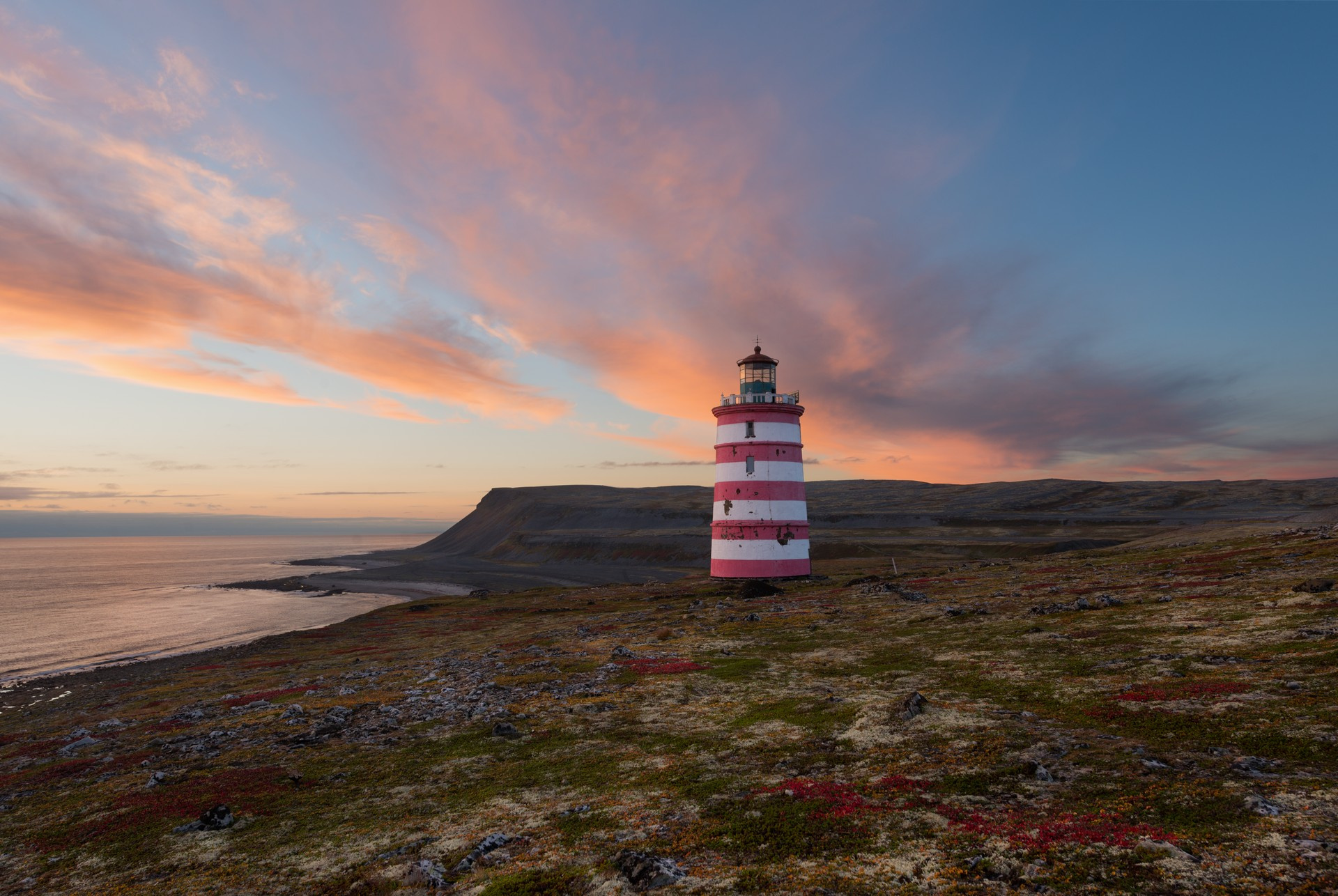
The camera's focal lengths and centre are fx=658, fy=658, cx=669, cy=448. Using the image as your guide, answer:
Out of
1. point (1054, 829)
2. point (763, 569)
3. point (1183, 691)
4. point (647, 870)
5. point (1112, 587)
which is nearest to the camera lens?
point (647, 870)

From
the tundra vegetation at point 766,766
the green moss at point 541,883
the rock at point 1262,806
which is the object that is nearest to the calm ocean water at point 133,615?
the tundra vegetation at point 766,766

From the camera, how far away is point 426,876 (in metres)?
9.68

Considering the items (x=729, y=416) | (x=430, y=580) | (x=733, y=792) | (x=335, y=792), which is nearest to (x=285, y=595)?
(x=430, y=580)

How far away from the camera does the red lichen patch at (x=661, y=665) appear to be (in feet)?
78.8

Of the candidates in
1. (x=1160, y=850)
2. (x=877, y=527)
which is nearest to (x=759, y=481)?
(x=1160, y=850)

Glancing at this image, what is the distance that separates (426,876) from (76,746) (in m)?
19.3

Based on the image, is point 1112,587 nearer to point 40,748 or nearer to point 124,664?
point 40,748

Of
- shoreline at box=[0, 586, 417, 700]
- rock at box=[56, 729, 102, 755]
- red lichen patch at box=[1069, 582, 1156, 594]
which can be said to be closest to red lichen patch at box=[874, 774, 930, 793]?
rock at box=[56, 729, 102, 755]

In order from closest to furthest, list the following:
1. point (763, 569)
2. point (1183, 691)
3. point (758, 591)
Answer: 1. point (1183, 691)
2. point (758, 591)
3. point (763, 569)

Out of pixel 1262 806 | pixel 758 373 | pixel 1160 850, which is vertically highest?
pixel 758 373

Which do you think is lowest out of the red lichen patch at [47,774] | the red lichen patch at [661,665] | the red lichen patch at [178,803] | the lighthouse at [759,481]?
the red lichen patch at [47,774]

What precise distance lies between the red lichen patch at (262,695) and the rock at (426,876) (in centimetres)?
1983

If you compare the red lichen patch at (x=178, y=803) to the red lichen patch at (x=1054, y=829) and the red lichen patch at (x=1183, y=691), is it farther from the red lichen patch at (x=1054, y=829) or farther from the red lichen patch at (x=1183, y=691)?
the red lichen patch at (x=1183, y=691)

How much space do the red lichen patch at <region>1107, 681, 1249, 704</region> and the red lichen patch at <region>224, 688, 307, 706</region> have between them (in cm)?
2798
